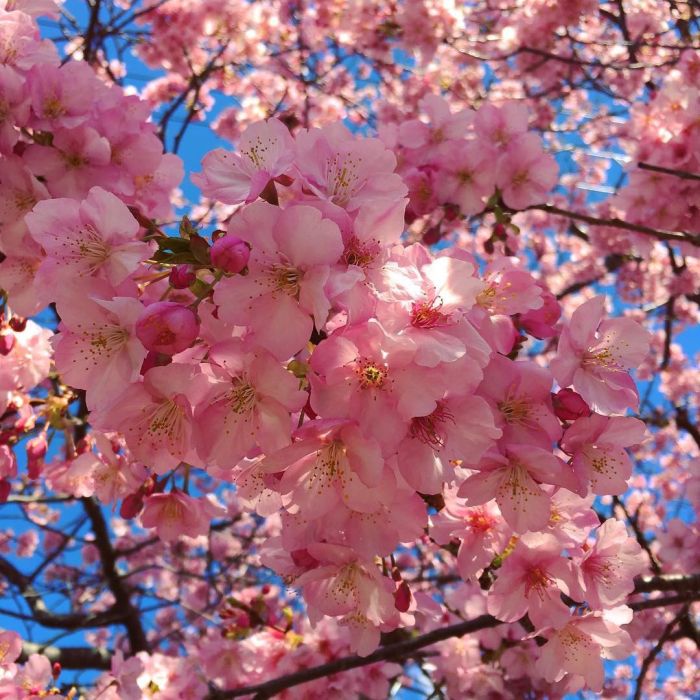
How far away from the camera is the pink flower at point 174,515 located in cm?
197

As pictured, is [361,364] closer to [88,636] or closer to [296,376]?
[296,376]

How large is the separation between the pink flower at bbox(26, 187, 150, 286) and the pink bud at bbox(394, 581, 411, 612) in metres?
1.00

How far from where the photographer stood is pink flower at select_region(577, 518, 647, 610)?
63.4 inches

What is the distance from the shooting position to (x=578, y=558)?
159 cm

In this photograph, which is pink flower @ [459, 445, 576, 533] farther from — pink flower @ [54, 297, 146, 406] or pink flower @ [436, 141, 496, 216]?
pink flower @ [436, 141, 496, 216]

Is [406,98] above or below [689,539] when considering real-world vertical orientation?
above

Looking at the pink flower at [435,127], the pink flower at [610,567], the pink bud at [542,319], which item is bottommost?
the pink flower at [610,567]

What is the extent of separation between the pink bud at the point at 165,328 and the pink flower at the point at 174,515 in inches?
38.0

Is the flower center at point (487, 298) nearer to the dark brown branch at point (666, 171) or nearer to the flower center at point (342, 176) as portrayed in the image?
the flower center at point (342, 176)

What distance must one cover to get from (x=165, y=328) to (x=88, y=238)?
293mm

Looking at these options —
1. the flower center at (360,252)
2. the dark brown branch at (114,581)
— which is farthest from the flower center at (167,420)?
the dark brown branch at (114,581)

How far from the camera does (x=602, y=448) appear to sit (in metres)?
1.33

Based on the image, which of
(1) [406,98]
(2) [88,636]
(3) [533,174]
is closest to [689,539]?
(3) [533,174]

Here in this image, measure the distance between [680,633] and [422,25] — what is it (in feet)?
14.5
